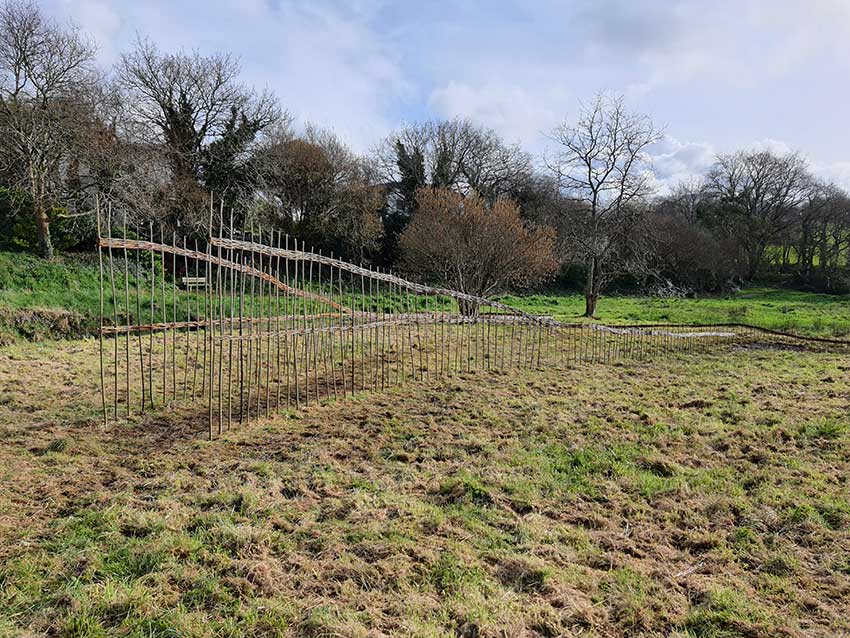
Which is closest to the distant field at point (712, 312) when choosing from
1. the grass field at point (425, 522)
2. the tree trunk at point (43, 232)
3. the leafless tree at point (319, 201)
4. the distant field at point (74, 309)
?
the distant field at point (74, 309)

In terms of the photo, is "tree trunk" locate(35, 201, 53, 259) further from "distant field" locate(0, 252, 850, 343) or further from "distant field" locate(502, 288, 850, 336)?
"distant field" locate(502, 288, 850, 336)

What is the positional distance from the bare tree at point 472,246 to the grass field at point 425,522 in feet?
26.4

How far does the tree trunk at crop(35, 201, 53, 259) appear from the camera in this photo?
39.0ft

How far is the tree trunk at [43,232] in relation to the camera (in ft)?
39.0

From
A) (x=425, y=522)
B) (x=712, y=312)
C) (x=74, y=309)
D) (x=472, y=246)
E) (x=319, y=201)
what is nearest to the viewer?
(x=425, y=522)

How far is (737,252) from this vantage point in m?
29.7

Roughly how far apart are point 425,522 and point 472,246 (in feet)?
34.8

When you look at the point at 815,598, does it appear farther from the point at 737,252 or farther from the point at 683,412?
the point at 737,252

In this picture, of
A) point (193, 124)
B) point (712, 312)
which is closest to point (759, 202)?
point (712, 312)

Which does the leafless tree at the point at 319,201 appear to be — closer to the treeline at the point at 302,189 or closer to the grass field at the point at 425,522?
the treeline at the point at 302,189

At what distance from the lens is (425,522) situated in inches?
124

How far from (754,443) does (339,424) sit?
4.00 metres

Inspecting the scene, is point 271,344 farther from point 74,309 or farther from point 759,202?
point 759,202

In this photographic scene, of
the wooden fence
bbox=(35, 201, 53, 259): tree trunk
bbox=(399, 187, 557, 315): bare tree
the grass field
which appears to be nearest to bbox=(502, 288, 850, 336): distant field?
the wooden fence
